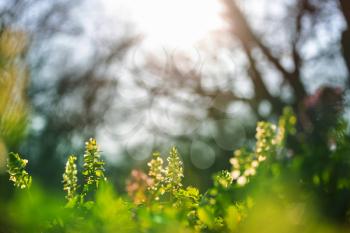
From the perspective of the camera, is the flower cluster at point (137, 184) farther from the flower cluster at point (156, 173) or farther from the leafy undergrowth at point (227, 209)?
the leafy undergrowth at point (227, 209)

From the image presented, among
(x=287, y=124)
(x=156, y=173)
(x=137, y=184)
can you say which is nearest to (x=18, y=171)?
(x=156, y=173)

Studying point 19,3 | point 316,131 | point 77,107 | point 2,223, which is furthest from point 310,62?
point 2,223

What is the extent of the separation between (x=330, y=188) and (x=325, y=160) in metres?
0.07

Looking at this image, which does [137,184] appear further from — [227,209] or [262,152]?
[227,209]

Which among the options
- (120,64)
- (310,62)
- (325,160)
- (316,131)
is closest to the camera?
(325,160)

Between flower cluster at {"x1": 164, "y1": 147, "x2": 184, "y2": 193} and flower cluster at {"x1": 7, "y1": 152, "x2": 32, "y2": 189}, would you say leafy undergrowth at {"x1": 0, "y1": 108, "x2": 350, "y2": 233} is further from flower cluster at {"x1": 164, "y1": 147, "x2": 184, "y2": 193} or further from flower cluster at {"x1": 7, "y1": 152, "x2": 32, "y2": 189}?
flower cluster at {"x1": 164, "y1": 147, "x2": 184, "y2": 193}

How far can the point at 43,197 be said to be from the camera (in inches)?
28.1

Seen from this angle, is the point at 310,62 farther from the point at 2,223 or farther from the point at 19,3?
the point at 2,223

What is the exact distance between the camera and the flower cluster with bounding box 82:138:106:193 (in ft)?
5.27

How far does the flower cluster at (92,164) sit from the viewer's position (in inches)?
63.2

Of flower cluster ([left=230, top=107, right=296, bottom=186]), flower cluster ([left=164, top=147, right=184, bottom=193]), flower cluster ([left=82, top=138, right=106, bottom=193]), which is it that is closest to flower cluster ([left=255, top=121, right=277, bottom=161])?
flower cluster ([left=230, top=107, right=296, bottom=186])

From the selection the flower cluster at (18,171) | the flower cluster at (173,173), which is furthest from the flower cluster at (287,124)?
the flower cluster at (18,171)

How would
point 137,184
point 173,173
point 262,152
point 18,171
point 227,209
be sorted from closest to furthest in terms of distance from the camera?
point 227,209, point 262,152, point 18,171, point 173,173, point 137,184

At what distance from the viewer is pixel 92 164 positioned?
1.63m
